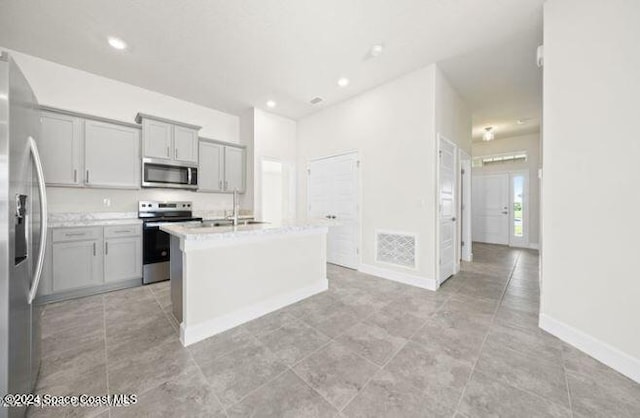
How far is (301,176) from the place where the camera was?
5.05 meters

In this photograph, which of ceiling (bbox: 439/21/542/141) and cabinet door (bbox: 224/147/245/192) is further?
cabinet door (bbox: 224/147/245/192)

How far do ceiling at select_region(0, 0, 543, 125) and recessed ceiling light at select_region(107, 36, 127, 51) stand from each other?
0.21 feet

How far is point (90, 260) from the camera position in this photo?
2.96 meters

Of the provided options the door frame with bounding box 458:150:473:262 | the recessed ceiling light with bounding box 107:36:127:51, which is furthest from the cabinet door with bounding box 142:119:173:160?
the door frame with bounding box 458:150:473:262

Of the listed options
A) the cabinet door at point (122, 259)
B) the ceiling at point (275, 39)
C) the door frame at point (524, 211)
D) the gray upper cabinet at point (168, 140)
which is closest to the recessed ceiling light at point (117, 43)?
the ceiling at point (275, 39)

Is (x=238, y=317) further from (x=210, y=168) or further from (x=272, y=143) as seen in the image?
(x=272, y=143)

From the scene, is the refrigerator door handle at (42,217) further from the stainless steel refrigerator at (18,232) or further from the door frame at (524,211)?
the door frame at (524,211)

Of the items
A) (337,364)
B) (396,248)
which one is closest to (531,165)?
(396,248)

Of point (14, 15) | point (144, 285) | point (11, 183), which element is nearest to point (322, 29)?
point (11, 183)

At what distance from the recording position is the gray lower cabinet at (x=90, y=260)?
9.00 feet

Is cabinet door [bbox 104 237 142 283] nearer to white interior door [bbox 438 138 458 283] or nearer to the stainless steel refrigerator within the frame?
the stainless steel refrigerator

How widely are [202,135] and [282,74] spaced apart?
2161 mm

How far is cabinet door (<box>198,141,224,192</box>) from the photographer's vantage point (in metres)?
4.17

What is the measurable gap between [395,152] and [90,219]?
450 centimetres
